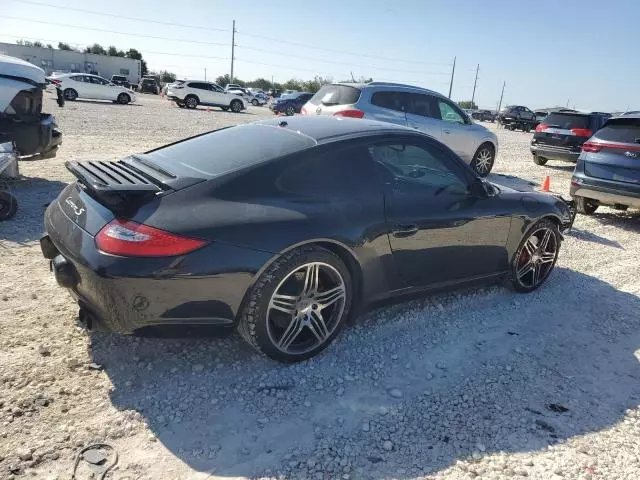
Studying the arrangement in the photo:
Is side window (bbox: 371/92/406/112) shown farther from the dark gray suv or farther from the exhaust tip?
the exhaust tip

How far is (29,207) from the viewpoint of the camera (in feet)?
19.8

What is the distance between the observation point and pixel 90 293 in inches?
107

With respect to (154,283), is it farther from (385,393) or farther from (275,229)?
(385,393)

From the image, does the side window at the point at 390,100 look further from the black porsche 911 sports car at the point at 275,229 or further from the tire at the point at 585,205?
the black porsche 911 sports car at the point at 275,229

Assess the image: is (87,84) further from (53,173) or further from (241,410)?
(241,410)

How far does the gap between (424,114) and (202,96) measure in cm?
2233

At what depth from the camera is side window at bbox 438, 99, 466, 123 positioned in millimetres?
10219

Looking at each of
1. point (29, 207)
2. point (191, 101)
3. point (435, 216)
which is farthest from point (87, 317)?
point (191, 101)

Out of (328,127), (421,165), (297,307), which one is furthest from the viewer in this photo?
(421,165)

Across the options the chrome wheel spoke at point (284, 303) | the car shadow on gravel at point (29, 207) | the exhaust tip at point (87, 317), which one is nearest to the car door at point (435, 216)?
the chrome wheel spoke at point (284, 303)

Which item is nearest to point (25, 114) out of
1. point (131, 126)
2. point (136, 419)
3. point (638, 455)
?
point (136, 419)

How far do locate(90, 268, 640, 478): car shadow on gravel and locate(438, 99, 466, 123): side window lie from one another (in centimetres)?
688

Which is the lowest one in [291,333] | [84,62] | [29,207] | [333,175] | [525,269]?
[29,207]

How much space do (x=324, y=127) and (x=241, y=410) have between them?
205 centimetres
